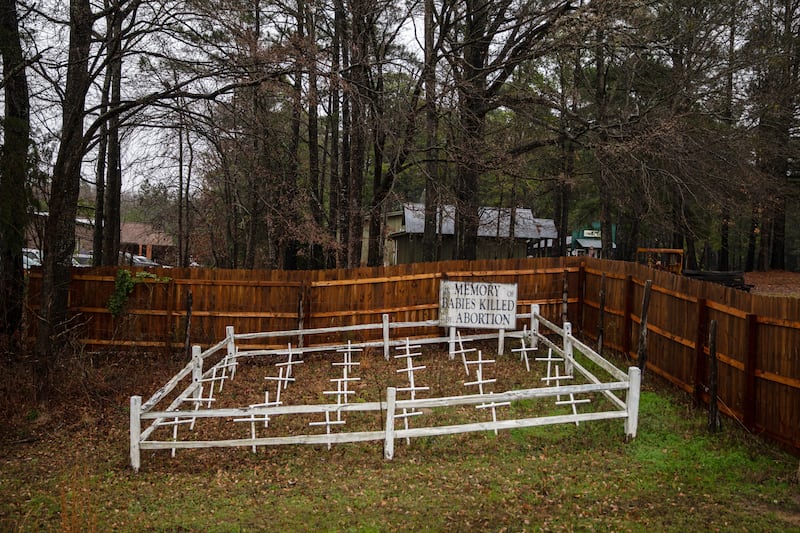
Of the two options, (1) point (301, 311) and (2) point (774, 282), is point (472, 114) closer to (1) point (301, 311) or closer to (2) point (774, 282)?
(1) point (301, 311)

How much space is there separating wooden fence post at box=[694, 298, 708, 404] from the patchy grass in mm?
292

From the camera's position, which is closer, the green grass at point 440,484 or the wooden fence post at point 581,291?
the green grass at point 440,484

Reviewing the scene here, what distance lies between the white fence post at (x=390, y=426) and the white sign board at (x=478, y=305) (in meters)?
4.78

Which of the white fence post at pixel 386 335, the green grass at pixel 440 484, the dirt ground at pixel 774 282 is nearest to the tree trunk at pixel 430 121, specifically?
the white fence post at pixel 386 335

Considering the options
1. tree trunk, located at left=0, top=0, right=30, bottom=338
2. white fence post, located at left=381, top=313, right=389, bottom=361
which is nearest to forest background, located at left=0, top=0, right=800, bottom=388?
tree trunk, located at left=0, top=0, right=30, bottom=338

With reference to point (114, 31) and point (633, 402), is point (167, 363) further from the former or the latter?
point (633, 402)

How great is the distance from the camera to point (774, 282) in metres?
26.2

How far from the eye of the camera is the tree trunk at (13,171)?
10.3m

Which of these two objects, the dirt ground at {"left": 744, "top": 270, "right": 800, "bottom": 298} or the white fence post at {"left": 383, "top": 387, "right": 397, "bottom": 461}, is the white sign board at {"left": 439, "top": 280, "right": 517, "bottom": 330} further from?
the dirt ground at {"left": 744, "top": 270, "right": 800, "bottom": 298}

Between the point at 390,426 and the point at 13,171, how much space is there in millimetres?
7651

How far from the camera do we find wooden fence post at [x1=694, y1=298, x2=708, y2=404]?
29.6 feet

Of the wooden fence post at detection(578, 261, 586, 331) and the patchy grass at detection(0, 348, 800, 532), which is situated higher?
the wooden fence post at detection(578, 261, 586, 331)

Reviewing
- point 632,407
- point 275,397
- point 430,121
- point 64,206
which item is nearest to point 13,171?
point 64,206

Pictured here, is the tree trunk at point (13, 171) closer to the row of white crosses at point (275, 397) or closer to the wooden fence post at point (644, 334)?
the row of white crosses at point (275, 397)
